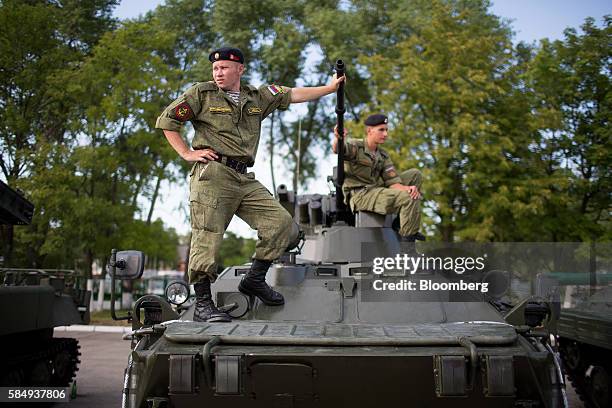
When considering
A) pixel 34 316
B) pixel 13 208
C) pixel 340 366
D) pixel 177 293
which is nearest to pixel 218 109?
pixel 177 293

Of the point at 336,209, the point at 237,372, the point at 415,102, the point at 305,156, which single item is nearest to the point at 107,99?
the point at 415,102

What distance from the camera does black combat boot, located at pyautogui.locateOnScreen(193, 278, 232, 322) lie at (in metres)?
5.05

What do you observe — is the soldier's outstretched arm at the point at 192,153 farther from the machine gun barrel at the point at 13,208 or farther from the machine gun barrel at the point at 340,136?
the machine gun barrel at the point at 13,208

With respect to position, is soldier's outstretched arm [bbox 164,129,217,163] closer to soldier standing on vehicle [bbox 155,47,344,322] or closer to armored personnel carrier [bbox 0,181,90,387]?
soldier standing on vehicle [bbox 155,47,344,322]

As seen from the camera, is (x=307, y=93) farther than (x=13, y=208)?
No

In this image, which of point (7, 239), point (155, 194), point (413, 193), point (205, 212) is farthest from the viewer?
point (155, 194)

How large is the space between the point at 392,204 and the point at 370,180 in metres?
0.78

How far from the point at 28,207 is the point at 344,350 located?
16.1 feet

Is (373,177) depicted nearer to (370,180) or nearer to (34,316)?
(370,180)

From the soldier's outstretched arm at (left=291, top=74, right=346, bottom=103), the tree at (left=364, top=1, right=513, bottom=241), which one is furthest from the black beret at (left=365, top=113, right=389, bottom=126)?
the tree at (left=364, top=1, right=513, bottom=241)

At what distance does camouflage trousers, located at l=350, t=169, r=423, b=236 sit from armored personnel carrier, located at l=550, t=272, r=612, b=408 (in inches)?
57.7

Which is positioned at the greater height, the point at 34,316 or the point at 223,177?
the point at 223,177

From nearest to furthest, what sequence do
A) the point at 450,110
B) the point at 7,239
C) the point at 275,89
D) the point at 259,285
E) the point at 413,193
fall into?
the point at 259,285
the point at 275,89
the point at 413,193
the point at 7,239
the point at 450,110

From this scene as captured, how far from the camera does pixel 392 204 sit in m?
6.72
